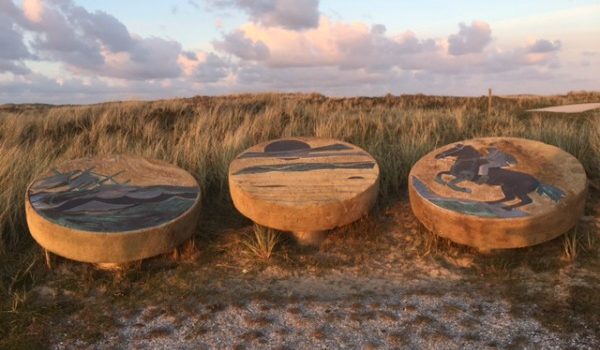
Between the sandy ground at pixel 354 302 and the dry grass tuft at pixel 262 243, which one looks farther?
the dry grass tuft at pixel 262 243

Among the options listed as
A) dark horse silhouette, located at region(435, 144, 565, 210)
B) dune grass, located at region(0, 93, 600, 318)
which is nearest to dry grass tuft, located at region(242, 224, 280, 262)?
dune grass, located at region(0, 93, 600, 318)

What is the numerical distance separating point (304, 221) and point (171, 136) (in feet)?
14.8

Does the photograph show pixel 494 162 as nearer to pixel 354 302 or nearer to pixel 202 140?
pixel 354 302

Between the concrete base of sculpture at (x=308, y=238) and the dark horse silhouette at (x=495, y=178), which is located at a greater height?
the dark horse silhouette at (x=495, y=178)

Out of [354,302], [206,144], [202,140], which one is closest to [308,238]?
[354,302]

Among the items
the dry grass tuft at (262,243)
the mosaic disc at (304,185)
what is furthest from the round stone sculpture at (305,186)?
the dry grass tuft at (262,243)

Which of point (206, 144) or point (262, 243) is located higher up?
point (206, 144)

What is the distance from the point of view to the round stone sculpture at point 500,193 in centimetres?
403

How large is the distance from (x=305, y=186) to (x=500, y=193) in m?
1.63

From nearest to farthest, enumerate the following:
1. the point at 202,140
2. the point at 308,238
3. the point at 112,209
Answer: the point at 112,209
the point at 308,238
the point at 202,140

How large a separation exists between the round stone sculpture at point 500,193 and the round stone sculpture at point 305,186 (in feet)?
1.77

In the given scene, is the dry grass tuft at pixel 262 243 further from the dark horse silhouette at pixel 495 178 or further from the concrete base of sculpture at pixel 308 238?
the dark horse silhouette at pixel 495 178

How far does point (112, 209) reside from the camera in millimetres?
4344

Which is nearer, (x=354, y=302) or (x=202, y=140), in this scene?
(x=354, y=302)
